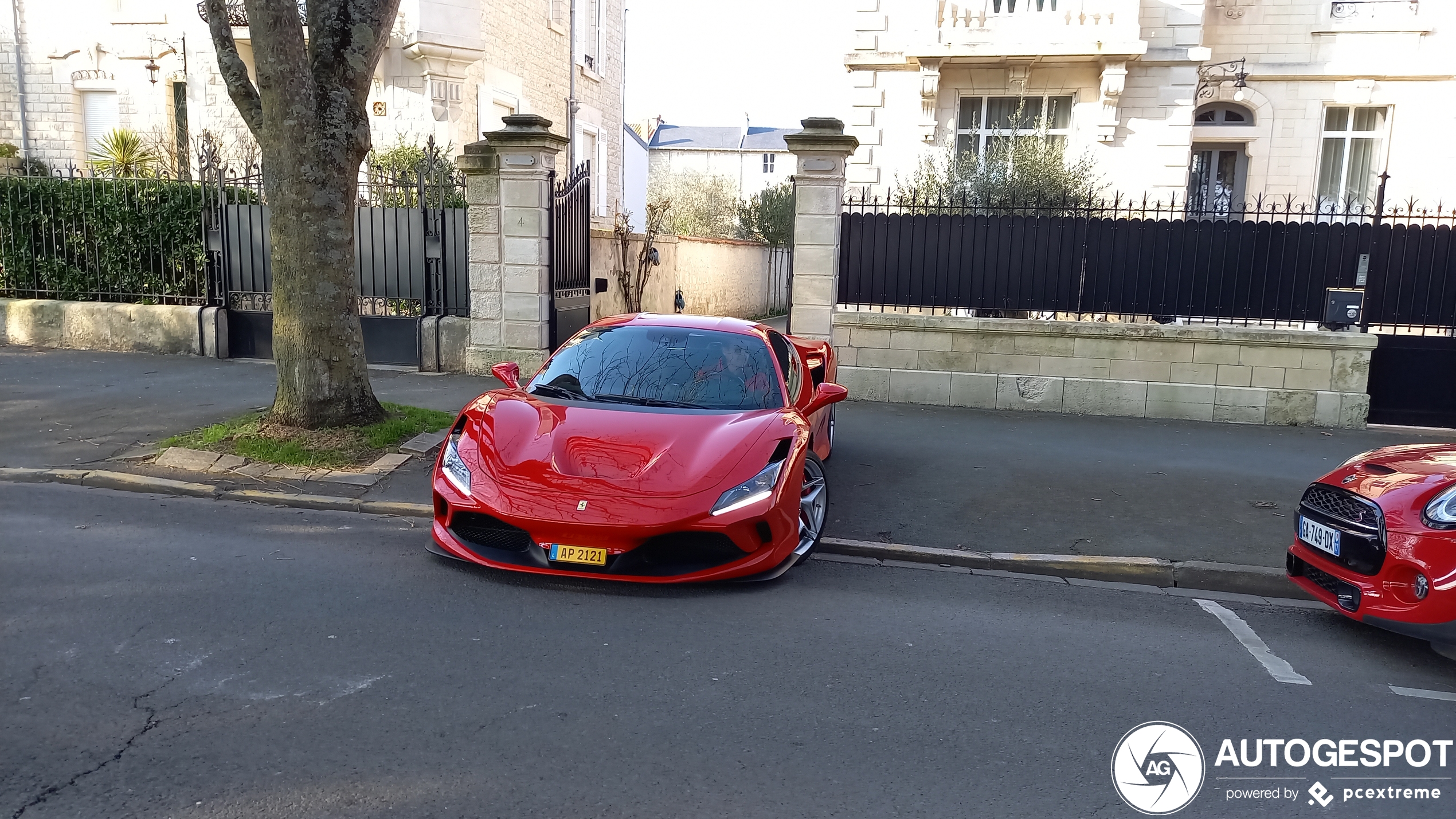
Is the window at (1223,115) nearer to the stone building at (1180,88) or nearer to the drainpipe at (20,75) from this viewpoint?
the stone building at (1180,88)

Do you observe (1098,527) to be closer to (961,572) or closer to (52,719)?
(961,572)

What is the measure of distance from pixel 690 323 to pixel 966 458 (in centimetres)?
325

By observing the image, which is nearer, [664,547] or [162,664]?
[162,664]

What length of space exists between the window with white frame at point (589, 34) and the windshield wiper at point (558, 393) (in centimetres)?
1912

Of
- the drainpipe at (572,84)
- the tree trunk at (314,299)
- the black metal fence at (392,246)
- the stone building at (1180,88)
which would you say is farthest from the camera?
the drainpipe at (572,84)

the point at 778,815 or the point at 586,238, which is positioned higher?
the point at 586,238

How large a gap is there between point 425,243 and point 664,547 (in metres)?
8.31

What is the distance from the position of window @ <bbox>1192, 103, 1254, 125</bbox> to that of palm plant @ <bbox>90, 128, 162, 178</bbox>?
18.8 metres

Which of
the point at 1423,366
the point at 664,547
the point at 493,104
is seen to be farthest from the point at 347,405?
the point at 493,104

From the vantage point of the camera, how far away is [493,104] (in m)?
19.2

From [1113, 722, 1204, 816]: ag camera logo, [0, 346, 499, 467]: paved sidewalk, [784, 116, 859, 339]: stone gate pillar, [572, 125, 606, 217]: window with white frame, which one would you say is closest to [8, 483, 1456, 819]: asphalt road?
[1113, 722, 1204, 816]: ag camera logo

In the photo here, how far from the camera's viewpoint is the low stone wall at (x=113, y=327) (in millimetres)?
12195

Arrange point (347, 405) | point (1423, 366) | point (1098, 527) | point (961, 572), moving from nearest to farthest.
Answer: point (961, 572)
point (1098, 527)
point (347, 405)
point (1423, 366)

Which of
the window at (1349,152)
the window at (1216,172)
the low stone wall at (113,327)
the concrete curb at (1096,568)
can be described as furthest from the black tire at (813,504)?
the window at (1349,152)
